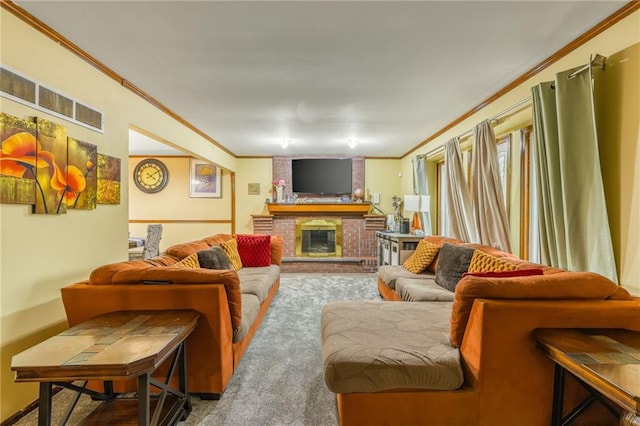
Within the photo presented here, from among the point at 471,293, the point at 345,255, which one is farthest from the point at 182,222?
the point at 471,293

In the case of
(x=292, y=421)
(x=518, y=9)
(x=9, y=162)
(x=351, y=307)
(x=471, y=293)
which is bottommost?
(x=292, y=421)

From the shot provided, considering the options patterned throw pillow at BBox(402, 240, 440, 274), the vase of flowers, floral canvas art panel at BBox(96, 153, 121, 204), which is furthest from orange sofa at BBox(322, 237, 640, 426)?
the vase of flowers

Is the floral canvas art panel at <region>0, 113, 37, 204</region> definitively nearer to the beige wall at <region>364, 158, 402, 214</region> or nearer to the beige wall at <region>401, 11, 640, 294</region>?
the beige wall at <region>401, 11, 640, 294</region>

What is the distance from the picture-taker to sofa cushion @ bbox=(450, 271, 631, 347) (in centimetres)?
152

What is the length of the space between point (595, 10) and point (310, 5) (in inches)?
64.6

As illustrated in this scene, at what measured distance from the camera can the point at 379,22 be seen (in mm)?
1777

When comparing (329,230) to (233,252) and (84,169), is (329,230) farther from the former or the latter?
(84,169)

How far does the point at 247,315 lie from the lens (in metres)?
2.33

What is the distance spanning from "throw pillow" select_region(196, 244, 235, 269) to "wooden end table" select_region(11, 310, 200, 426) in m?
1.09

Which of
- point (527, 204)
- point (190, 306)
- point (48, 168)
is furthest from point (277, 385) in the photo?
point (527, 204)

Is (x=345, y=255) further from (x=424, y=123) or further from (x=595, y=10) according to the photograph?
(x=595, y=10)

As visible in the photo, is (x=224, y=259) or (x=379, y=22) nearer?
(x=379, y=22)

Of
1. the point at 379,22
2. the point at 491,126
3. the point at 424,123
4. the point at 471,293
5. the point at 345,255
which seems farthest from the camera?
the point at 345,255

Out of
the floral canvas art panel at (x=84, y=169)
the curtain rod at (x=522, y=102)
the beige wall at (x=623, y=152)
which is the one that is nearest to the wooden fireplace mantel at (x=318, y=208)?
the curtain rod at (x=522, y=102)
